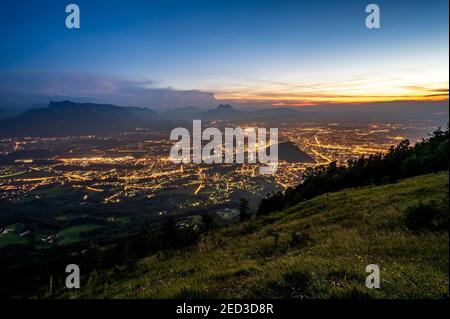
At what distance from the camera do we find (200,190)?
495 feet

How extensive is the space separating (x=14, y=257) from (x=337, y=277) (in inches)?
3430

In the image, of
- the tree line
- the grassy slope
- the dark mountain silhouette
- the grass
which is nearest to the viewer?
the grassy slope

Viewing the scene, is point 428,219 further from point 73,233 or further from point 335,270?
point 73,233

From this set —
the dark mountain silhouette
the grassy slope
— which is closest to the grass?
the grassy slope

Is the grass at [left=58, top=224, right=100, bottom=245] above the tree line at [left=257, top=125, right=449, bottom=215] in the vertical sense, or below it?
below

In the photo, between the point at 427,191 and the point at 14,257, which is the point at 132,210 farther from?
the point at 427,191

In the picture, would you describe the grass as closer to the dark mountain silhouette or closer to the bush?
the bush

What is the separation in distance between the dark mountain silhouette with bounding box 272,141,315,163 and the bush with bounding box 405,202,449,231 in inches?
5551

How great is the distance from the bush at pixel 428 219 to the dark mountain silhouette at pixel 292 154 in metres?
141

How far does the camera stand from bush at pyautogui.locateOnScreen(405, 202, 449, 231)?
11.3m

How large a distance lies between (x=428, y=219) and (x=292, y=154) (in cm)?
15877

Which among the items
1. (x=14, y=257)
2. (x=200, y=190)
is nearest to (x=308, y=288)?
(x=14, y=257)

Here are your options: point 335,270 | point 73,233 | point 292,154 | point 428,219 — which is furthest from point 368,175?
point 292,154
